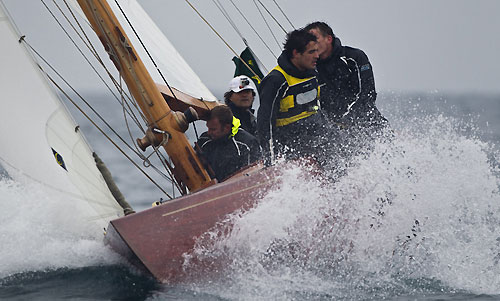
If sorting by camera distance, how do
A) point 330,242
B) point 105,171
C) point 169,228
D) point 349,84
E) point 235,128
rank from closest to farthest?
1. point 169,228
2. point 330,242
3. point 105,171
4. point 349,84
5. point 235,128

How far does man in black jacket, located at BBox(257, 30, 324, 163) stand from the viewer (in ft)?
14.8

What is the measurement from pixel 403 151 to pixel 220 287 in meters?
1.23

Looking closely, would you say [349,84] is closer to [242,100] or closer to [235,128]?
[235,128]

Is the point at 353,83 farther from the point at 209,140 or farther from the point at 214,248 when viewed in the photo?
the point at 214,248

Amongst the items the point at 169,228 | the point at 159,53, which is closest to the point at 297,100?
the point at 169,228

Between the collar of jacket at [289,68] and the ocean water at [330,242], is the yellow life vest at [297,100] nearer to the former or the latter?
the collar of jacket at [289,68]

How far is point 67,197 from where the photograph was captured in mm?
4508

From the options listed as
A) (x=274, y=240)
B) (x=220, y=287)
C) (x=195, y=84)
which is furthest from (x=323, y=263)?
(x=195, y=84)

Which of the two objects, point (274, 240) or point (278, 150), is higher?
point (278, 150)

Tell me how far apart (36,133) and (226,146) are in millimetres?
1040

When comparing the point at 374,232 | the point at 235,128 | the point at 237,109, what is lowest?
the point at 374,232

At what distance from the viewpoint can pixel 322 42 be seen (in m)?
4.73

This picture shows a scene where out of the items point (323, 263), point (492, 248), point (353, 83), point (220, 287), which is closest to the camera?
point (220, 287)

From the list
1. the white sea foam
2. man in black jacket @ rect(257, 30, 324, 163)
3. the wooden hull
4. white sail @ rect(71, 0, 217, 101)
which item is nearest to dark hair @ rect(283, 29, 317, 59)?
man in black jacket @ rect(257, 30, 324, 163)
